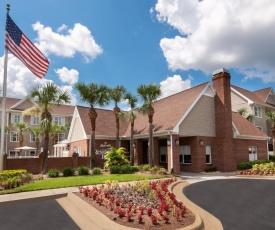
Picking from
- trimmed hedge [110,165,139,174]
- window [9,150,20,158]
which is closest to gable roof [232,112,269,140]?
trimmed hedge [110,165,139,174]

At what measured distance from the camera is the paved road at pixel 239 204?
787 centimetres

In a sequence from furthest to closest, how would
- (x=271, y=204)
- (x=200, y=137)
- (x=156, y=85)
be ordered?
(x=200, y=137) → (x=156, y=85) → (x=271, y=204)

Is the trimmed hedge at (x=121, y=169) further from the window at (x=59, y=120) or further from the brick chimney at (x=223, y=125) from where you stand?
the window at (x=59, y=120)

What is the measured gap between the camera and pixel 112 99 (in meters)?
25.2

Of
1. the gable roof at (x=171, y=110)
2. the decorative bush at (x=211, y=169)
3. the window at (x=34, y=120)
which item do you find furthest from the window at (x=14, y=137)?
the decorative bush at (x=211, y=169)

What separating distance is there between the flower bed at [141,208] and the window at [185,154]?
12.8 m

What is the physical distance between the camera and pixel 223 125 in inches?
961

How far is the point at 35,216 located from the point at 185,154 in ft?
59.1

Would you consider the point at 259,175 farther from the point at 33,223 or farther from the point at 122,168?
the point at 33,223

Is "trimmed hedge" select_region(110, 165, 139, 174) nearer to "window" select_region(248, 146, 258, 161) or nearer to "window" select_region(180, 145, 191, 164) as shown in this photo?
"window" select_region(180, 145, 191, 164)

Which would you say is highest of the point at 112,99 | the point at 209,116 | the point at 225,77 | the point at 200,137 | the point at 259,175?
the point at 225,77

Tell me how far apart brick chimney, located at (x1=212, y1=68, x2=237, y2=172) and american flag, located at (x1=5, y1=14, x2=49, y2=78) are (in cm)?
1712

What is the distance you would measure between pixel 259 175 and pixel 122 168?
38.0 ft

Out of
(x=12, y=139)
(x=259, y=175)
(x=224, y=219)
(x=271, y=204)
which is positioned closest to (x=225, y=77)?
(x=259, y=175)
